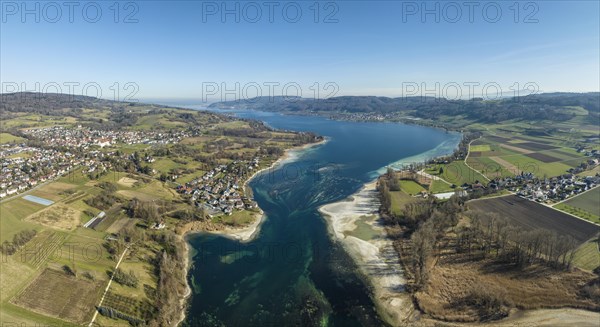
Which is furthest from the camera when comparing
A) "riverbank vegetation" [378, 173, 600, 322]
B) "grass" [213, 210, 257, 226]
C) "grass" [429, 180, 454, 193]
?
"grass" [429, 180, 454, 193]

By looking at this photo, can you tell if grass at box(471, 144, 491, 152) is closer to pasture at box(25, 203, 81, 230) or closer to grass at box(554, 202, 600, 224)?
grass at box(554, 202, 600, 224)

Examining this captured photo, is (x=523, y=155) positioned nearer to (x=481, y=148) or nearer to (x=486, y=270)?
(x=481, y=148)

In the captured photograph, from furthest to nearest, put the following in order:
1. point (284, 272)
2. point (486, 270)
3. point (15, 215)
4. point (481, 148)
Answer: point (481, 148) → point (15, 215) → point (284, 272) → point (486, 270)

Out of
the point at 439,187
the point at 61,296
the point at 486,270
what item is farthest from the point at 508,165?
the point at 61,296

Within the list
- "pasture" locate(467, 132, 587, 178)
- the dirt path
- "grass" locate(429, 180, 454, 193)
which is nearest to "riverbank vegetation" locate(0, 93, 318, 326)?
"grass" locate(429, 180, 454, 193)

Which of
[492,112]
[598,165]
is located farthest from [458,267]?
[492,112]

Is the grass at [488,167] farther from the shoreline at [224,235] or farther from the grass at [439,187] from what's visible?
the shoreline at [224,235]
